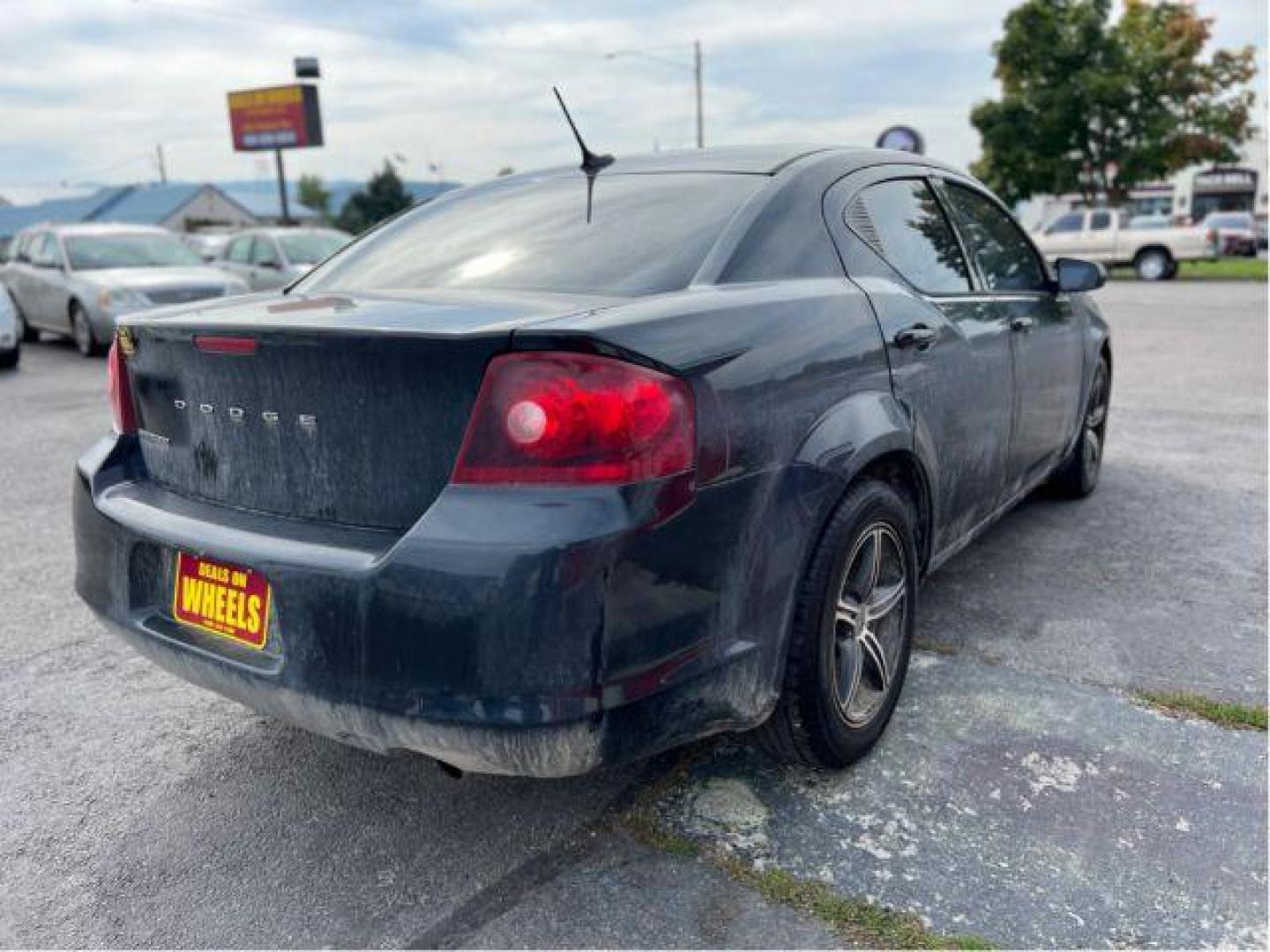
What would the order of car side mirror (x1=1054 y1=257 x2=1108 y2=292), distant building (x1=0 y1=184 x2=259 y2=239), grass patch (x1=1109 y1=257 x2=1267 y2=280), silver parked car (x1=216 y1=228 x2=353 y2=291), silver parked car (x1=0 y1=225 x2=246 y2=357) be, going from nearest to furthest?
car side mirror (x1=1054 y1=257 x2=1108 y2=292)
silver parked car (x1=0 y1=225 x2=246 y2=357)
silver parked car (x1=216 y1=228 x2=353 y2=291)
grass patch (x1=1109 y1=257 x2=1267 y2=280)
distant building (x1=0 y1=184 x2=259 y2=239)

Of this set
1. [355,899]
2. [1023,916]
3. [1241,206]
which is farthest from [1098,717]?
[1241,206]

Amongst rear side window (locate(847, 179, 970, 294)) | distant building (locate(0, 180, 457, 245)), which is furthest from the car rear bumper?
distant building (locate(0, 180, 457, 245))

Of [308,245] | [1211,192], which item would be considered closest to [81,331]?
[308,245]

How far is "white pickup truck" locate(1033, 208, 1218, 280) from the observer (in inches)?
949

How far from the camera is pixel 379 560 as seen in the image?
199 cm

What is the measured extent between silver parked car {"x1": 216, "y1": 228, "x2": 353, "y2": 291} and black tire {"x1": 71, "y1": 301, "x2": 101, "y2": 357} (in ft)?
6.86

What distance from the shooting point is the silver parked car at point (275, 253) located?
45.3 ft

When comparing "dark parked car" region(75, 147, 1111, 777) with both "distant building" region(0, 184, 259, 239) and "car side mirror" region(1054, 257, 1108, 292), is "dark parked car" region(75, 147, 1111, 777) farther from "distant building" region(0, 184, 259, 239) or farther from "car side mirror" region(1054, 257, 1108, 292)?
"distant building" region(0, 184, 259, 239)

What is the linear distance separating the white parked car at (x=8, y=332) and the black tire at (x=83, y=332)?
35.4 inches

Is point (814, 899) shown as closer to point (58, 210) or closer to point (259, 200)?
point (58, 210)

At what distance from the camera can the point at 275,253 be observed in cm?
1399

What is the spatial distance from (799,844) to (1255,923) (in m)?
0.91

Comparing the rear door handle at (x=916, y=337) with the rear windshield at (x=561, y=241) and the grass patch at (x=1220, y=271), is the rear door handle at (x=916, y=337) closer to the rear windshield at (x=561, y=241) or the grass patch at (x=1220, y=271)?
the rear windshield at (x=561, y=241)

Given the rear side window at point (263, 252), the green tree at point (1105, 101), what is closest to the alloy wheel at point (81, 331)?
the rear side window at point (263, 252)
